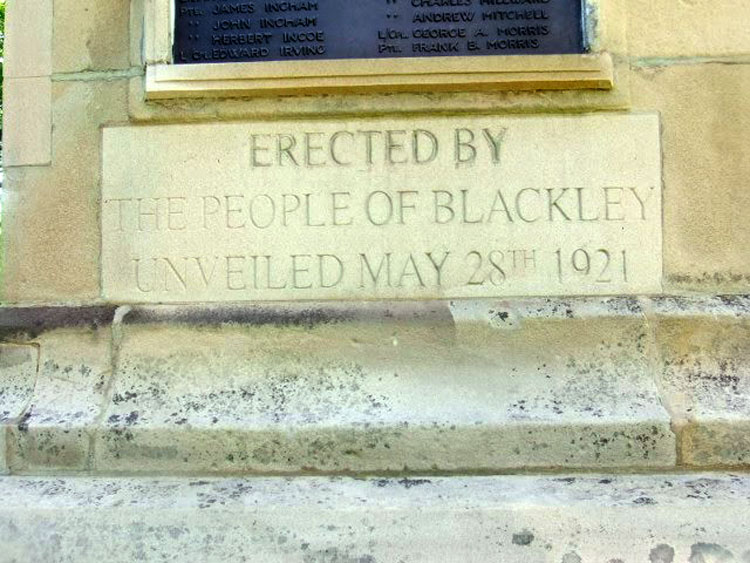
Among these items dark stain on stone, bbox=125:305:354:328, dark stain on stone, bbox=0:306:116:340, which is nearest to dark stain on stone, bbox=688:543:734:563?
dark stain on stone, bbox=125:305:354:328

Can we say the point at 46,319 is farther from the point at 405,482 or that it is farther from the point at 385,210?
the point at 405,482

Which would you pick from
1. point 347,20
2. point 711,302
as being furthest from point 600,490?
point 347,20

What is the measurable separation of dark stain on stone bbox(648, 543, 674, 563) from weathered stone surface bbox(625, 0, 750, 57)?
225 centimetres

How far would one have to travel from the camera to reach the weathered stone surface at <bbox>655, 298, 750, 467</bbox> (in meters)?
2.90

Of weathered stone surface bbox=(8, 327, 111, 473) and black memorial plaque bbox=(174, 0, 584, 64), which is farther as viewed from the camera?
black memorial plaque bbox=(174, 0, 584, 64)

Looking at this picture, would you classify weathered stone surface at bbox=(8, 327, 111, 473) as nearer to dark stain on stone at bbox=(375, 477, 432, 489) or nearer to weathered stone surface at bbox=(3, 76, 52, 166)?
weathered stone surface at bbox=(3, 76, 52, 166)

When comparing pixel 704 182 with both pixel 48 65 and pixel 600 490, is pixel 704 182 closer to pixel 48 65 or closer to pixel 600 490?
pixel 600 490

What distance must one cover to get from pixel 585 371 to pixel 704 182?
1.10 meters

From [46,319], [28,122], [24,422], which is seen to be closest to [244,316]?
[46,319]

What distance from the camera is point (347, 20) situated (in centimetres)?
347

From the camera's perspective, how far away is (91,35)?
3.54m

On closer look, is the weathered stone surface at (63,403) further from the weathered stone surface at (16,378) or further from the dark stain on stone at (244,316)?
the dark stain on stone at (244,316)

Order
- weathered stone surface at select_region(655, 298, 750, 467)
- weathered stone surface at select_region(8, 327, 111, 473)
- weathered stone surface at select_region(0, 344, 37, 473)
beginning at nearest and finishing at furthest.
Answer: weathered stone surface at select_region(655, 298, 750, 467), weathered stone surface at select_region(8, 327, 111, 473), weathered stone surface at select_region(0, 344, 37, 473)

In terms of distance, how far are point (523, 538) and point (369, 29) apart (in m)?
2.42
